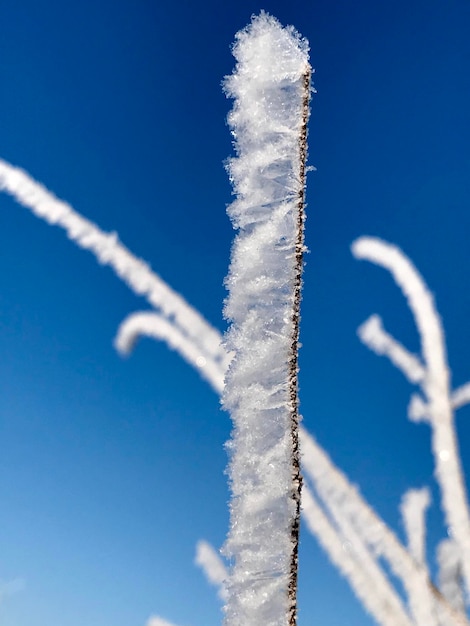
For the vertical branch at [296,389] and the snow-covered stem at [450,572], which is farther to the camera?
the snow-covered stem at [450,572]

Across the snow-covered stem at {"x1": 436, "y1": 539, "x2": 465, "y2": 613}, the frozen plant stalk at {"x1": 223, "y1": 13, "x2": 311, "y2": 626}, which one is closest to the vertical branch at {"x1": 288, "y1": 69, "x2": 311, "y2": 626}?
the frozen plant stalk at {"x1": 223, "y1": 13, "x2": 311, "y2": 626}

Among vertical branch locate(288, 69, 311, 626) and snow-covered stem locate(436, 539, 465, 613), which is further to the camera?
snow-covered stem locate(436, 539, 465, 613)

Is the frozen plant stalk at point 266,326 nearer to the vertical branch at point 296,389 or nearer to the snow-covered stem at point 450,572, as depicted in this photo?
the vertical branch at point 296,389

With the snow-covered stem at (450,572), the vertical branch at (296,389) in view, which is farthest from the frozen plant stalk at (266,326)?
the snow-covered stem at (450,572)

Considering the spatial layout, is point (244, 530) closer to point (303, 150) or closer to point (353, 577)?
point (303, 150)

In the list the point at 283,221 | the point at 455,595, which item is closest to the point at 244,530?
the point at 283,221

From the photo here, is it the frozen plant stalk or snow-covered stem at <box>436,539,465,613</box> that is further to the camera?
snow-covered stem at <box>436,539,465,613</box>

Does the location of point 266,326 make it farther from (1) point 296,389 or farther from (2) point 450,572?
(2) point 450,572

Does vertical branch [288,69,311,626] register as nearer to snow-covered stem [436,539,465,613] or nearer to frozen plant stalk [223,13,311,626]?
frozen plant stalk [223,13,311,626]
